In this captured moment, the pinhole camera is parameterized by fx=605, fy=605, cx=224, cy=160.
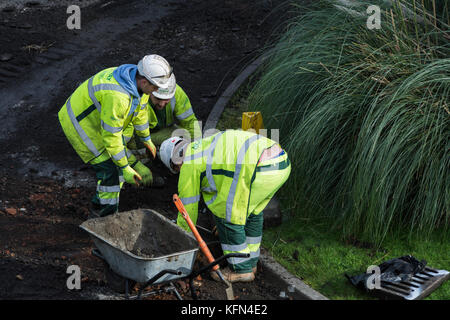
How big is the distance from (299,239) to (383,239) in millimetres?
A: 807

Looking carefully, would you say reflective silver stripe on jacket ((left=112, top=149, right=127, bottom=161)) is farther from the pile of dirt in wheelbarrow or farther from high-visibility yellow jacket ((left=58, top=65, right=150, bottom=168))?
the pile of dirt in wheelbarrow

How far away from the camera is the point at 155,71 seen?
5707 millimetres

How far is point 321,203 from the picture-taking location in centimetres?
611

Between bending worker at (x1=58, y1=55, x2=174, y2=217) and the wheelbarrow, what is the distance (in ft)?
2.98

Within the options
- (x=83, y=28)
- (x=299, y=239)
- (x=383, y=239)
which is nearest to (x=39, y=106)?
(x=83, y=28)

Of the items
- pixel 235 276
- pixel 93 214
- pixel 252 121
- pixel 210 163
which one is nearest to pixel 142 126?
pixel 93 214

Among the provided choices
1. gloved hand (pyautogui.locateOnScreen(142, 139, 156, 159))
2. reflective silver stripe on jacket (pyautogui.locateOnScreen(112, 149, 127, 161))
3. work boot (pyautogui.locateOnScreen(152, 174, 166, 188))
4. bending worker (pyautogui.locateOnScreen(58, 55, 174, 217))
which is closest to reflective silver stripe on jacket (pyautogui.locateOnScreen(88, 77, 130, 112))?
bending worker (pyautogui.locateOnScreen(58, 55, 174, 217))

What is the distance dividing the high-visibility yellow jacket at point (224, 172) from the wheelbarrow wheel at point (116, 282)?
2.35 ft

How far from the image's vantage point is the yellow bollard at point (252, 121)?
6289 mm

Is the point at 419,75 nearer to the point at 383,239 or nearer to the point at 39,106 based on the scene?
the point at 383,239

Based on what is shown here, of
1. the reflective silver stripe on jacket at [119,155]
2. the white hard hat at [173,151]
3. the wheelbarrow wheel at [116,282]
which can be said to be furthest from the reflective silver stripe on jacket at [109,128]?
the wheelbarrow wheel at [116,282]

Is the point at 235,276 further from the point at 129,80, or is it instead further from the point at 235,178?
the point at 129,80

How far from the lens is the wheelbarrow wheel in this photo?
15.5ft

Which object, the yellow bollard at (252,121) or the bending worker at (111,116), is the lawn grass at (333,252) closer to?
the yellow bollard at (252,121)
